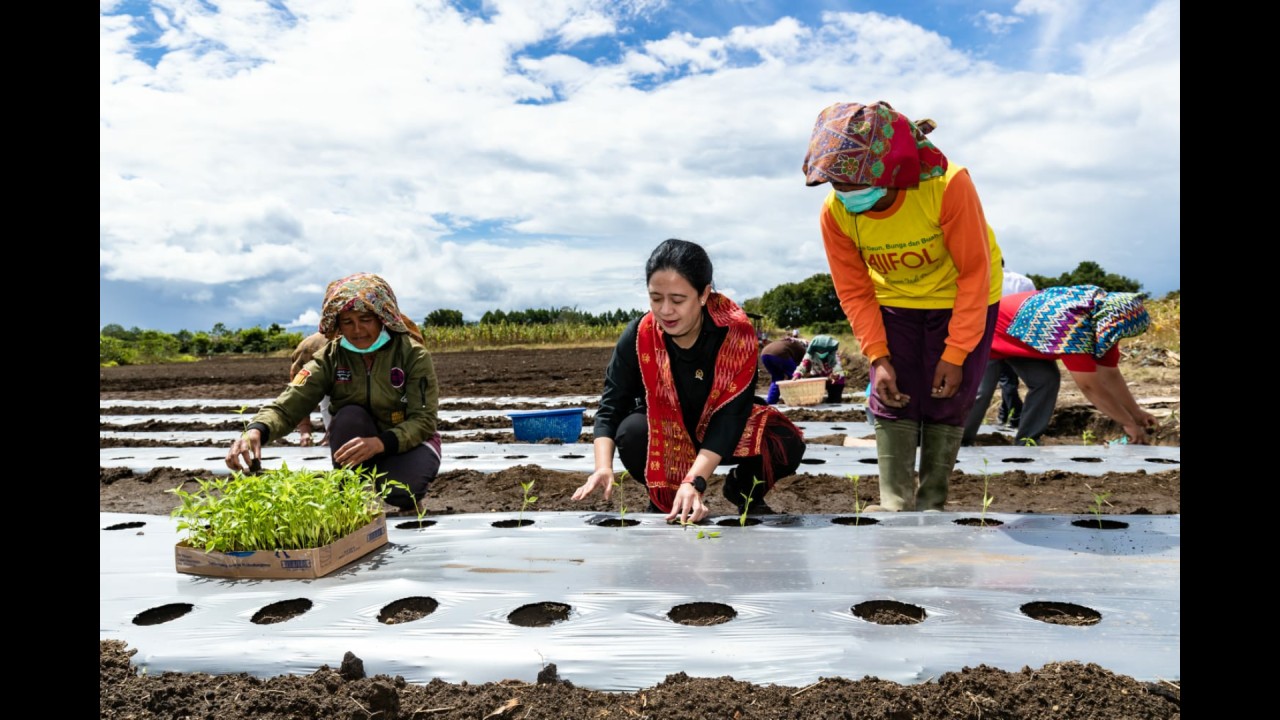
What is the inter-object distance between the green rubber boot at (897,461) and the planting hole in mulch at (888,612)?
1046 millimetres

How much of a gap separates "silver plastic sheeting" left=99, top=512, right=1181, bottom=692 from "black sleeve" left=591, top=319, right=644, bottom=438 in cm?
45

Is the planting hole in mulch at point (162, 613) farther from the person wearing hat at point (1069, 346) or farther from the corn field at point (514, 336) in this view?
the corn field at point (514, 336)

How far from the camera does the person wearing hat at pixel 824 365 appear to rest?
7676mm

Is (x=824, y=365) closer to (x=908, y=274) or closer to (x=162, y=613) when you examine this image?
(x=908, y=274)

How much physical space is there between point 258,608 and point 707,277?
167 cm

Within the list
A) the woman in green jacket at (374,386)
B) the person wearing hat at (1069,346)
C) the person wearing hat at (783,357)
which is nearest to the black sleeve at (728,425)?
the woman in green jacket at (374,386)

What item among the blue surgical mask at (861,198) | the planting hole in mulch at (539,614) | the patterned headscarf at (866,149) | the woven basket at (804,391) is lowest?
the planting hole in mulch at (539,614)

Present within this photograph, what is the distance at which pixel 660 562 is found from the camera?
2211 millimetres

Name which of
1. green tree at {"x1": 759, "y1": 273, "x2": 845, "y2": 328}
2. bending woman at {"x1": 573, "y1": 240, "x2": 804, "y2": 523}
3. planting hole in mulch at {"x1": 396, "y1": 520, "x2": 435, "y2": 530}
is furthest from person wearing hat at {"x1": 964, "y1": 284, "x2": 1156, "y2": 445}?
green tree at {"x1": 759, "y1": 273, "x2": 845, "y2": 328}

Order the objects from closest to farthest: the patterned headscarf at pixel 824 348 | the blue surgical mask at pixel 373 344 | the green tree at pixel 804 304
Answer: the blue surgical mask at pixel 373 344 < the patterned headscarf at pixel 824 348 < the green tree at pixel 804 304

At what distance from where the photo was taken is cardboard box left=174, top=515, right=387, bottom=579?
2189mm

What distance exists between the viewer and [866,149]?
2.56 metres
